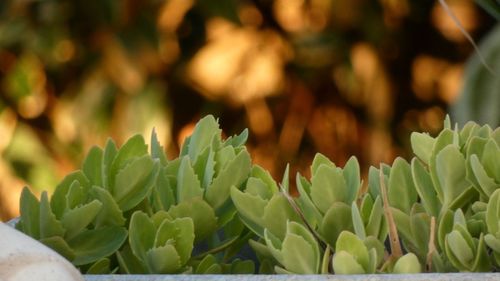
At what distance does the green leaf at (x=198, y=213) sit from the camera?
750mm

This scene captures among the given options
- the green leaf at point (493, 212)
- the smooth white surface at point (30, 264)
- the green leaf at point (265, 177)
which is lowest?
the green leaf at point (265, 177)

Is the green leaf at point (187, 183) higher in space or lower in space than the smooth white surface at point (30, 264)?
lower

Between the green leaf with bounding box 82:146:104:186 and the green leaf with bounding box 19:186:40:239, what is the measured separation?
7 cm

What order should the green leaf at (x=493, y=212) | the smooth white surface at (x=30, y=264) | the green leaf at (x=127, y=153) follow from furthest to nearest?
1. the green leaf at (x=127, y=153)
2. the green leaf at (x=493, y=212)
3. the smooth white surface at (x=30, y=264)

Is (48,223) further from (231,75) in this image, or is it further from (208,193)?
(231,75)

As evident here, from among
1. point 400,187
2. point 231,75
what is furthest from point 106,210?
point 231,75

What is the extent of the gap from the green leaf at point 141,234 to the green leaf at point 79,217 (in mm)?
29

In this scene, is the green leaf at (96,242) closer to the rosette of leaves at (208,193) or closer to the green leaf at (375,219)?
the rosette of leaves at (208,193)

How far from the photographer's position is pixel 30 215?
2.48 feet

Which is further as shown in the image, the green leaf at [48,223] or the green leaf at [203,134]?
the green leaf at [203,134]

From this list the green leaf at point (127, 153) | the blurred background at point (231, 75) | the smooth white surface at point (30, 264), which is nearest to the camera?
the smooth white surface at point (30, 264)

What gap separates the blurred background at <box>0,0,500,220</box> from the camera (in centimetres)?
224

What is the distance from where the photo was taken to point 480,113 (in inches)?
58.0

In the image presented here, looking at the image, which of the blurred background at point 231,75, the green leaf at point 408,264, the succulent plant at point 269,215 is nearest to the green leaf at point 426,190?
the succulent plant at point 269,215
